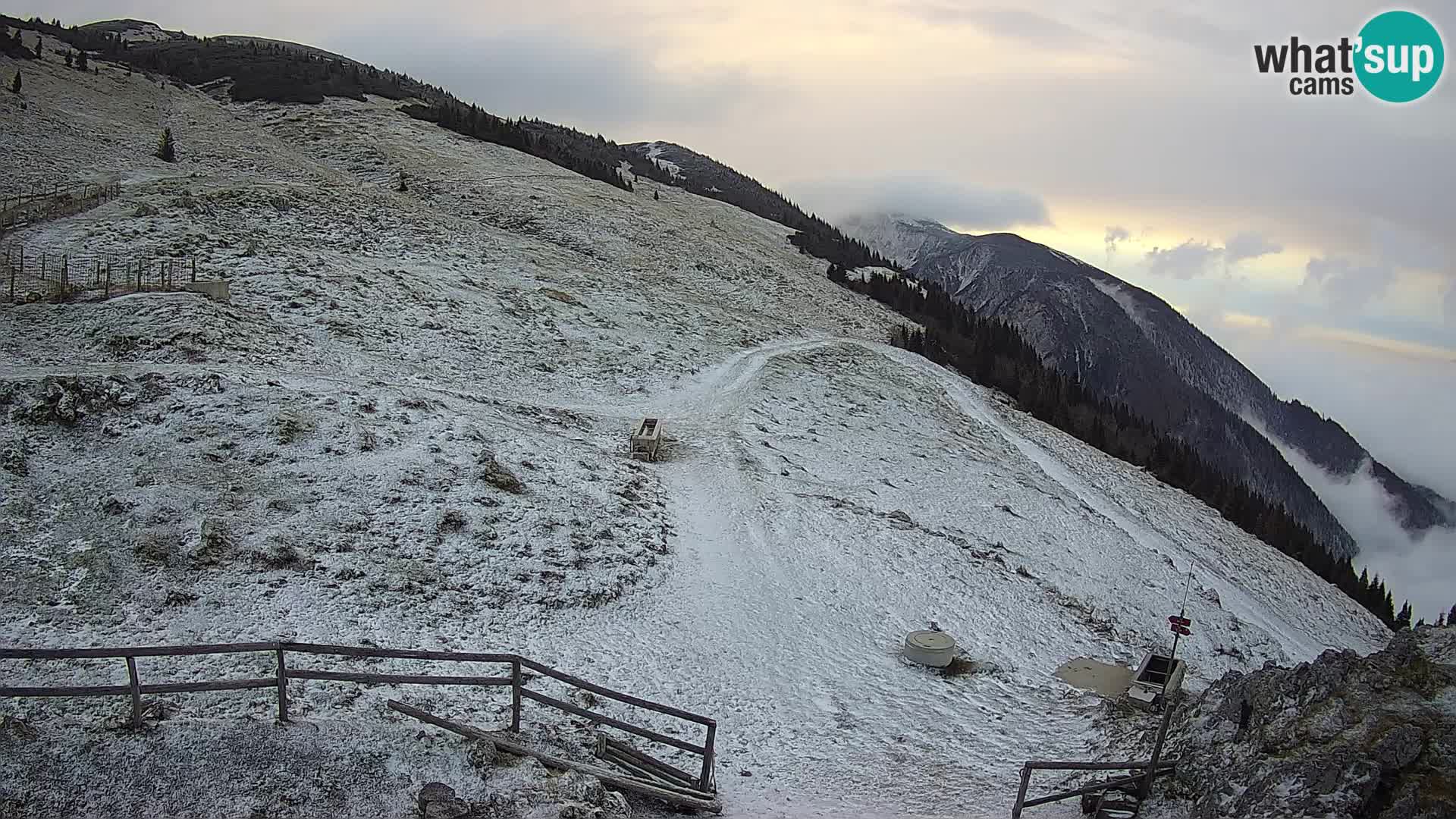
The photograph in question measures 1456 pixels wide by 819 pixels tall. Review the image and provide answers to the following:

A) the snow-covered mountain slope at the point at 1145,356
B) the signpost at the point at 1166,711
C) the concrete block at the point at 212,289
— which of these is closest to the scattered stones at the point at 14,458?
the concrete block at the point at 212,289

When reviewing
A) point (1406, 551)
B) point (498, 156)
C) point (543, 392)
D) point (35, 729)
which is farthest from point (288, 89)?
point (1406, 551)

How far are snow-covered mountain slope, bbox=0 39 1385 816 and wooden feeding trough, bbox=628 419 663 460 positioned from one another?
670mm

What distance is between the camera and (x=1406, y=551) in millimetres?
163125

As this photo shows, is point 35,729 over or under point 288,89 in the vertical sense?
under

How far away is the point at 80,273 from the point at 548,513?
17.4m

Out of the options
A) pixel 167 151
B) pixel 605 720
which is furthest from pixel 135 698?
pixel 167 151

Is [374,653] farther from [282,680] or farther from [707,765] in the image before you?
[707,765]

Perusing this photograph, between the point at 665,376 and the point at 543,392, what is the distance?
5.51m

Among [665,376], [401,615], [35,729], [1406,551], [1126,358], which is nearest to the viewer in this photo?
[35,729]

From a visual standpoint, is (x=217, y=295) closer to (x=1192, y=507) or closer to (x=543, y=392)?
(x=543, y=392)

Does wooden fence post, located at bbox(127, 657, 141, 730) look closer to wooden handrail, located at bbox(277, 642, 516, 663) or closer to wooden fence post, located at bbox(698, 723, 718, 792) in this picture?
wooden handrail, located at bbox(277, 642, 516, 663)

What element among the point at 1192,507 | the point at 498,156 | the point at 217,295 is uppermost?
the point at 498,156

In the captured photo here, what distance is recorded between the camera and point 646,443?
22.0 meters

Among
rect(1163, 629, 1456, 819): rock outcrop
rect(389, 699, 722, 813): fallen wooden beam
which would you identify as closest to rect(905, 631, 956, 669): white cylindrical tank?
rect(1163, 629, 1456, 819): rock outcrop
